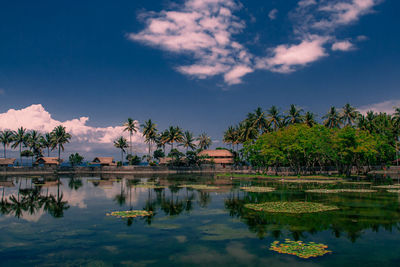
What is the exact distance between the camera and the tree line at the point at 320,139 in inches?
2270

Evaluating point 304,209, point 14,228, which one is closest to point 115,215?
point 14,228

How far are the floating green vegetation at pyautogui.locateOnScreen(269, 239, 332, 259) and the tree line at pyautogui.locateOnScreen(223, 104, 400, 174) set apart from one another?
46793mm

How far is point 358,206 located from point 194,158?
7959 centimetres

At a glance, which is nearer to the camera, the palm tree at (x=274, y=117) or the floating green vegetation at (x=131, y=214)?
the floating green vegetation at (x=131, y=214)

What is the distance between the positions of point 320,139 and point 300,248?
166ft

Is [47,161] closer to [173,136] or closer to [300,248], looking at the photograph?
[173,136]

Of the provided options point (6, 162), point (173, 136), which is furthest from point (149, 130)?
point (6, 162)

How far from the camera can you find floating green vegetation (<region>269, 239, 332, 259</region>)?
12.0m

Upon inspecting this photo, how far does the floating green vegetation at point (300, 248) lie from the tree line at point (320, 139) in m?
46.8

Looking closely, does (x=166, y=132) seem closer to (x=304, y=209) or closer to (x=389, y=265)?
(x=304, y=209)

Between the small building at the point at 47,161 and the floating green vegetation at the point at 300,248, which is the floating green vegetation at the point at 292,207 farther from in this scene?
the small building at the point at 47,161

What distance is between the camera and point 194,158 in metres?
101

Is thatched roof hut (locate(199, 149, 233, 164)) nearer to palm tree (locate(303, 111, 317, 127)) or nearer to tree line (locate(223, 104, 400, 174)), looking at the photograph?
tree line (locate(223, 104, 400, 174))

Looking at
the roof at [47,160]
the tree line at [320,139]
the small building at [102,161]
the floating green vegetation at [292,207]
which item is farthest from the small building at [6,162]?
the floating green vegetation at [292,207]
